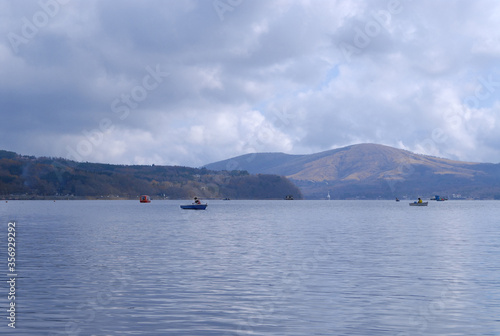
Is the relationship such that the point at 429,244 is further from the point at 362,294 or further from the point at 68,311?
the point at 68,311

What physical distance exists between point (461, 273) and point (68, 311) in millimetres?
31622

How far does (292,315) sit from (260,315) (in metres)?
1.73

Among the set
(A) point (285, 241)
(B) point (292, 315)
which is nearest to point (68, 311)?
(B) point (292, 315)

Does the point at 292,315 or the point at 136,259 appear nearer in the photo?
the point at 292,315

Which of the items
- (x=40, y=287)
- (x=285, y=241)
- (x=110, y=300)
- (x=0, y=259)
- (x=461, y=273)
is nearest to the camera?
(x=110, y=300)

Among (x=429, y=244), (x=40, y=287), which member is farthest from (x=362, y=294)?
(x=429, y=244)

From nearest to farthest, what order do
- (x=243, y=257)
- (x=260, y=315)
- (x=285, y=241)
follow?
(x=260, y=315) < (x=243, y=257) < (x=285, y=241)

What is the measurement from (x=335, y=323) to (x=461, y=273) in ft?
74.7

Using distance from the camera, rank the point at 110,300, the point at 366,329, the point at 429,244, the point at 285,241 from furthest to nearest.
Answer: the point at 285,241 → the point at 429,244 → the point at 110,300 → the point at 366,329

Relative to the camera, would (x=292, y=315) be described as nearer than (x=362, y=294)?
Yes

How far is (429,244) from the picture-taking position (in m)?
75.6

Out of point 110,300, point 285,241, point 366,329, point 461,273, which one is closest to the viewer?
point 366,329

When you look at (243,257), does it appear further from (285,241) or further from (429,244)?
(429,244)

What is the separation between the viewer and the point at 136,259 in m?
57.4
